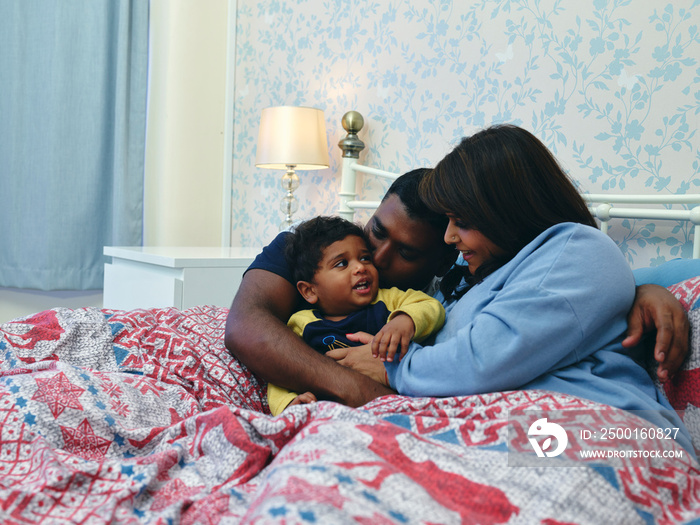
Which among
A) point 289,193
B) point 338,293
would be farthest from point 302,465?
point 289,193

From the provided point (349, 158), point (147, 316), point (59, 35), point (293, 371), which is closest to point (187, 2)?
point (59, 35)

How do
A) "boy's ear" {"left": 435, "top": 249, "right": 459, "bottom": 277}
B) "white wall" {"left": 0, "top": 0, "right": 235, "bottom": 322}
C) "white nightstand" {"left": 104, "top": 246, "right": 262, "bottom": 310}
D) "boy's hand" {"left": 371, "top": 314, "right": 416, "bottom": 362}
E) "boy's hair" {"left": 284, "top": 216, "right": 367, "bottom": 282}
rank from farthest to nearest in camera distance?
1. "white wall" {"left": 0, "top": 0, "right": 235, "bottom": 322}
2. "white nightstand" {"left": 104, "top": 246, "right": 262, "bottom": 310}
3. "boy's ear" {"left": 435, "top": 249, "right": 459, "bottom": 277}
4. "boy's hair" {"left": 284, "top": 216, "right": 367, "bottom": 282}
5. "boy's hand" {"left": 371, "top": 314, "right": 416, "bottom": 362}

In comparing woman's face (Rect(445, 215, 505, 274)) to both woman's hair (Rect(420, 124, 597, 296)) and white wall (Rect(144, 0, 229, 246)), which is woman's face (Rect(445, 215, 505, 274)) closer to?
woman's hair (Rect(420, 124, 597, 296))

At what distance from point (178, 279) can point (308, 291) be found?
0.89 meters

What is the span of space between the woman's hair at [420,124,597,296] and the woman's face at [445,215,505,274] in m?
0.01

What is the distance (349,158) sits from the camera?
7.55ft

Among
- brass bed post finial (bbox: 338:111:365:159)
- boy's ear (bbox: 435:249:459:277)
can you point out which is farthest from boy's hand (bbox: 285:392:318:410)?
brass bed post finial (bbox: 338:111:365:159)

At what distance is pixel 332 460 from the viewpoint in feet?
2.01

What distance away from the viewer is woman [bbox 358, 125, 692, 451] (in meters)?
0.86

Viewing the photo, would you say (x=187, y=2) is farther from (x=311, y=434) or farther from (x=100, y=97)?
(x=311, y=434)

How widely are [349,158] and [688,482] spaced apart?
1775 millimetres

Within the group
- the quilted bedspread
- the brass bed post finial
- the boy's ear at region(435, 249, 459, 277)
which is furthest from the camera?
the brass bed post finial

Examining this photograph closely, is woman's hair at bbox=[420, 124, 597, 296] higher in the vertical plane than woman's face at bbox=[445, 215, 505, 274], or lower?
higher

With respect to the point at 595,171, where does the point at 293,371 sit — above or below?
below
